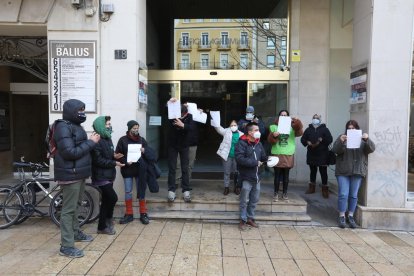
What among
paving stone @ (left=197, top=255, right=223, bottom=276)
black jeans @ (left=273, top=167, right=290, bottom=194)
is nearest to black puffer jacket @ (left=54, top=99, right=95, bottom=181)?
paving stone @ (left=197, top=255, right=223, bottom=276)

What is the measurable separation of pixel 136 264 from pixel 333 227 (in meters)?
3.31

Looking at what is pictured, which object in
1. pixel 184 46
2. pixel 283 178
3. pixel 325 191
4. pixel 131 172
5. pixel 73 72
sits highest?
pixel 184 46

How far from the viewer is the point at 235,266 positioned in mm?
4301

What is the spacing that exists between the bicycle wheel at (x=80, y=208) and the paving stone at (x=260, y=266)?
8.76ft

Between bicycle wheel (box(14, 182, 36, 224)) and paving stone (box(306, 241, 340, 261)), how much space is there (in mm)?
4296

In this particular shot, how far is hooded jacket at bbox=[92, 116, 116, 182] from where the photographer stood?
5.01 m

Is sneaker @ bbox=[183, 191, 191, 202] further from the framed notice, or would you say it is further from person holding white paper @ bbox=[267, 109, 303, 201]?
the framed notice

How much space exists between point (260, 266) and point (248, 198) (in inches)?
62.4

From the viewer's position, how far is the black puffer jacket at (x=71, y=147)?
13.9 ft

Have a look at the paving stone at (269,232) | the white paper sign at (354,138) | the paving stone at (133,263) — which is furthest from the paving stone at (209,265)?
the white paper sign at (354,138)

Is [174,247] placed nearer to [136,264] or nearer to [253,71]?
[136,264]

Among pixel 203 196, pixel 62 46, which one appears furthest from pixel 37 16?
pixel 203 196

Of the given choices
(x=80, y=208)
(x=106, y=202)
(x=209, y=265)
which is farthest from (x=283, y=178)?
(x=80, y=208)

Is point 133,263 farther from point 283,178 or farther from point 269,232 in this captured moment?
point 283,178
